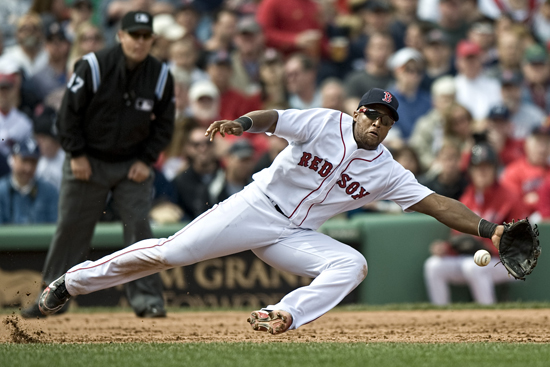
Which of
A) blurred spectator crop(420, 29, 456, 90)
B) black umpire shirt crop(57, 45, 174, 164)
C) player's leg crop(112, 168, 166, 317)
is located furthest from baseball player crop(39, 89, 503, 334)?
blurred spectator crop(420, 29, 456, 90)

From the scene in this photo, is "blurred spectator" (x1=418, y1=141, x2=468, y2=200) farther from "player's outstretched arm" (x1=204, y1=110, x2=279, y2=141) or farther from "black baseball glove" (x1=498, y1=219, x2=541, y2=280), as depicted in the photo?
"player's outstretched arm" (x1=204, y1=110, x2=279, y2=141)

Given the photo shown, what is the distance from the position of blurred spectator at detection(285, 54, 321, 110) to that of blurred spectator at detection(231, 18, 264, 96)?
519 millimetres

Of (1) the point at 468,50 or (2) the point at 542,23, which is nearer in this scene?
(1) the point at 468,50

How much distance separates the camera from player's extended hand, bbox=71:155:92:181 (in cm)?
676

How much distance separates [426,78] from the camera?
36.7 ft

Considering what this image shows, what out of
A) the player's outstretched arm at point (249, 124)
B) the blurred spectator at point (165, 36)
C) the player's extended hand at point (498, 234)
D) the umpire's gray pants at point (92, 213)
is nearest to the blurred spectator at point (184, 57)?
the blurred spectator at point (165, 36)

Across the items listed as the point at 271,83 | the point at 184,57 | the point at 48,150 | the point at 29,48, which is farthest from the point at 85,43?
the point at 271,83

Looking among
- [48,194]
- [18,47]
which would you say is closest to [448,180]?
[48,194]

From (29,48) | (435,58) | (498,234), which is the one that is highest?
(435,58)

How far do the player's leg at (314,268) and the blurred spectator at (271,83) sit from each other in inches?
206

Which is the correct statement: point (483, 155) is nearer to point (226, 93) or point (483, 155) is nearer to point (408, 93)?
point (408, 93)

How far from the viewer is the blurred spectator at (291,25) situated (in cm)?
1168

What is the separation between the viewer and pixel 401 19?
12.2 metres

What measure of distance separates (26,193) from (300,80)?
3733mm
